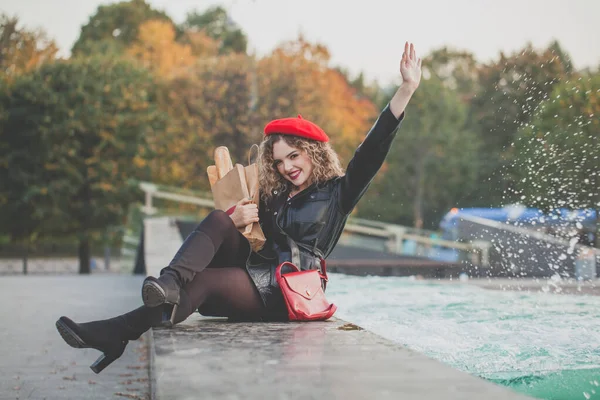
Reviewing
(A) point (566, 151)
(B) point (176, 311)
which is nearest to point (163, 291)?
(B) point (176, 311)

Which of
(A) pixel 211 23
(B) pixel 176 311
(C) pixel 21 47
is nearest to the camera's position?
(B) pixel 176 311

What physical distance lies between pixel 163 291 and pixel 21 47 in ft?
108

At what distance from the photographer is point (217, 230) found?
4.20 meters

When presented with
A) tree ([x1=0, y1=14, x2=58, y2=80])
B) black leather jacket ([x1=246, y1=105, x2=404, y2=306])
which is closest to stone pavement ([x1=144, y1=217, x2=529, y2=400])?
black leather jacket ([x1=246, y1=105, x2=404, y2=306])

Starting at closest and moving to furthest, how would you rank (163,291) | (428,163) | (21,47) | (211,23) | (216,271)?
(163,291) → (216,271) → (21,47) → (428,163) → (211,23)

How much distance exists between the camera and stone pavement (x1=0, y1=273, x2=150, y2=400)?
5.36m

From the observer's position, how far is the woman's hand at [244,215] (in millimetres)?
4336

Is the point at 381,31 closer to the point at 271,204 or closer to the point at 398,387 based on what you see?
the point at 271,204

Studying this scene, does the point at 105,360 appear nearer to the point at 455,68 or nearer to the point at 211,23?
the point at 211,23

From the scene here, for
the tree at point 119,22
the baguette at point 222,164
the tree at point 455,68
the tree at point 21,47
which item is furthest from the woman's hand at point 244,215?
the tree at point 455,68

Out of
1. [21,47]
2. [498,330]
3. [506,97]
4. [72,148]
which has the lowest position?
[498,330]

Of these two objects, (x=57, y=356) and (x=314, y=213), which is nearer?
(x=314, y=213)

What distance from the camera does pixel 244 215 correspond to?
4.34 m

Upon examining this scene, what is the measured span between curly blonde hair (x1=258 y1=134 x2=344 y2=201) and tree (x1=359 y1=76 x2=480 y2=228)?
3862cm
